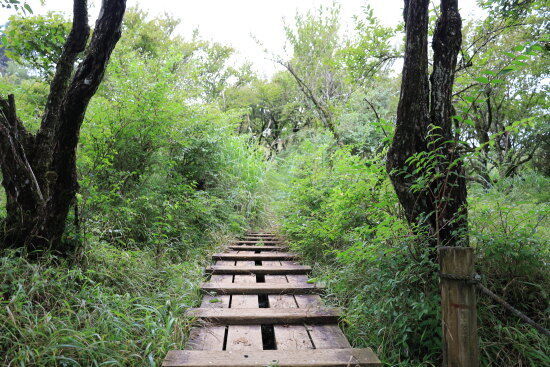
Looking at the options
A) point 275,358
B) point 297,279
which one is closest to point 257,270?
point 297,279

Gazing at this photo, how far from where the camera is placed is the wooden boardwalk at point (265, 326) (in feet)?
6.41

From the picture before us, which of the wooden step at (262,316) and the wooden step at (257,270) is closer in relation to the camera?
the wooden step at (262,316)

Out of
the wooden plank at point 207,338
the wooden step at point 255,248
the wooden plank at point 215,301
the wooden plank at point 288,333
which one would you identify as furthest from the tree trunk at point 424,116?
the wooden step at point 255,248

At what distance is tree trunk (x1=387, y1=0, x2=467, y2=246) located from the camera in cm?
242

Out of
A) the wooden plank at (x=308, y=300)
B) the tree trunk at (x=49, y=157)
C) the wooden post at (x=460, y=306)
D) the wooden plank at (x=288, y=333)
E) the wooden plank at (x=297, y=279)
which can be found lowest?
the wooden plank at (x=288, y=333)

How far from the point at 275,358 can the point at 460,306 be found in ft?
3.76

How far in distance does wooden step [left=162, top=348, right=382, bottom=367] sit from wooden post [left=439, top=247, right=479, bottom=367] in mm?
496

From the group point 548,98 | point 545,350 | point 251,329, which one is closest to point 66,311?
point 251,329

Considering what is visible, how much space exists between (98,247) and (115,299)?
0.84m

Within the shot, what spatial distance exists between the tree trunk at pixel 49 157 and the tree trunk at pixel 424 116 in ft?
8.49

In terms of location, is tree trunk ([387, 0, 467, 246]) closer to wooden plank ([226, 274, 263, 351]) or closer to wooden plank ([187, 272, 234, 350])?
wooden plank ([226, 274, 263, 351])

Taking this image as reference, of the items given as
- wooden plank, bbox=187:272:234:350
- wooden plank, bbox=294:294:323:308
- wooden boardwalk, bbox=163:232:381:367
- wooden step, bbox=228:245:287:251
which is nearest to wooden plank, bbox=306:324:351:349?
wooden boardwalk, bbox=163:232:381:367

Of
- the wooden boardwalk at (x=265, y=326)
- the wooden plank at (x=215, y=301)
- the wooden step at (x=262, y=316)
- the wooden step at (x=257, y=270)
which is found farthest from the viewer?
the wooden step at (x=257, y=270)

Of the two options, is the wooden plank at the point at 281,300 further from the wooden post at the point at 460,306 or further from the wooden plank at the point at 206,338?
the wooden post at the point at 460,306
